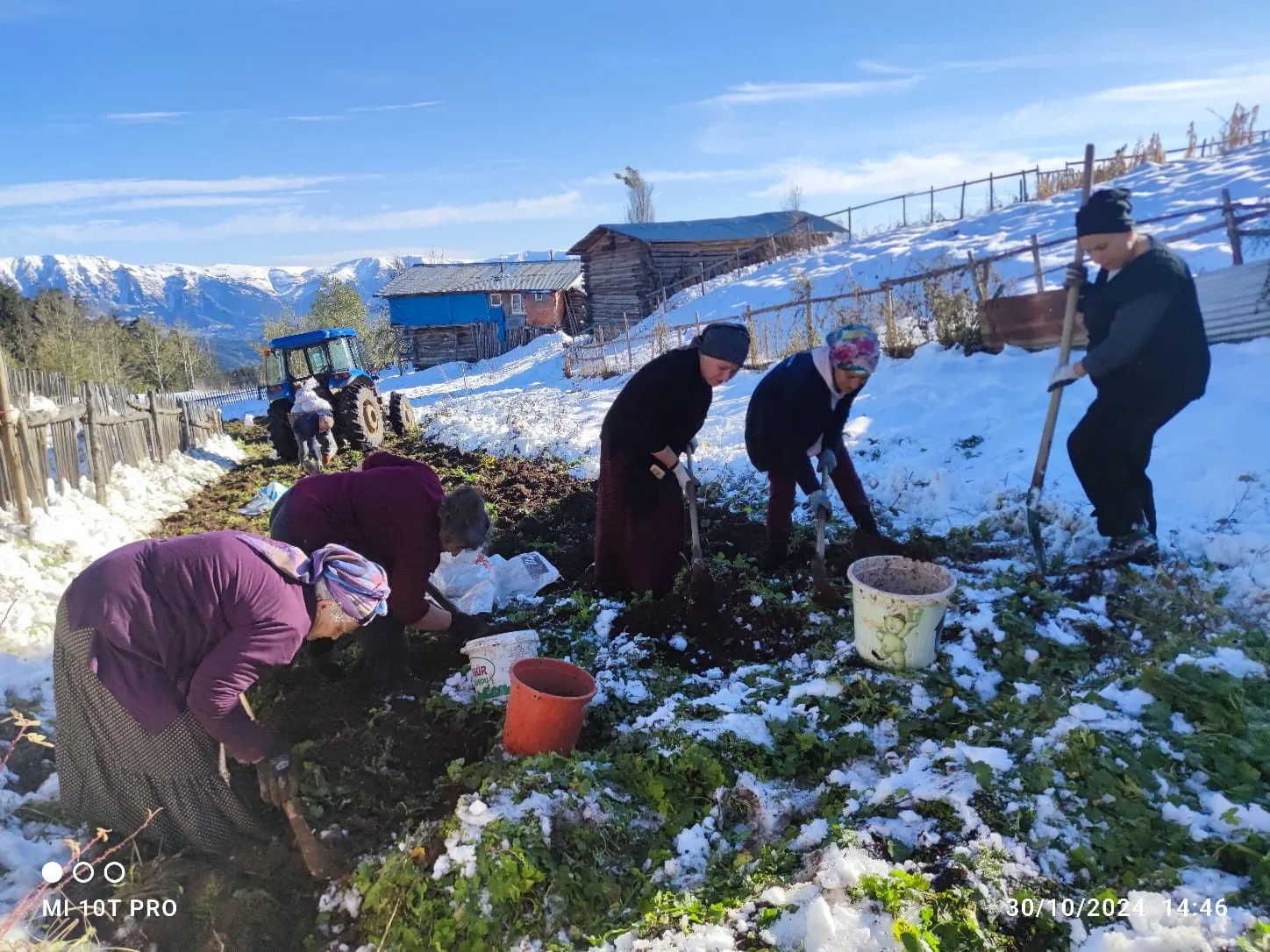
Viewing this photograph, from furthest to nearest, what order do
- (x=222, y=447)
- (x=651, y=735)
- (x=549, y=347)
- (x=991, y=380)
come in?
1. (x=549, y=347)
2. (x=222, y=447)
3. (x=991, y=380)
4. (x=651, y=735)

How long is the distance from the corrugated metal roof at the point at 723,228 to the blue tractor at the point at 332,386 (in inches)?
693

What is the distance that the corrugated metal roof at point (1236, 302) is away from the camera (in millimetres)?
5941

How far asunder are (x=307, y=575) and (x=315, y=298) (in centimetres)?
4051

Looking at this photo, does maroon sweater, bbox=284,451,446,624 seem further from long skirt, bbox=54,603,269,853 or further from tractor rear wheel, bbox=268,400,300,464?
tractor rear wheel, bbox=268,400,300,464

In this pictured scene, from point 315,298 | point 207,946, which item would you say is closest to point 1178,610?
point 207,946

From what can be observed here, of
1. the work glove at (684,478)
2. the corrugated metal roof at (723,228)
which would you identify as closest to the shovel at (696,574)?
the work glove at (684,478)

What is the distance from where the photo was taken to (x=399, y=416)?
526 inches

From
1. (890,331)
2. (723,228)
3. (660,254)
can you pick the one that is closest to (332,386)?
(890,331)

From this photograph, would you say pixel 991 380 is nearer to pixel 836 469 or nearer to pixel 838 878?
pixel 836 469

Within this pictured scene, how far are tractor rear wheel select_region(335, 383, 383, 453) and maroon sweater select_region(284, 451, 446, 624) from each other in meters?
8.51

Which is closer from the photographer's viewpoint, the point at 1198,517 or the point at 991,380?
the point at 1198,517

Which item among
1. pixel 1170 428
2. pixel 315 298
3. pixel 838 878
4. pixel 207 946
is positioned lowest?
pixel 207 946

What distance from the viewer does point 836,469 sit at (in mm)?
4316
